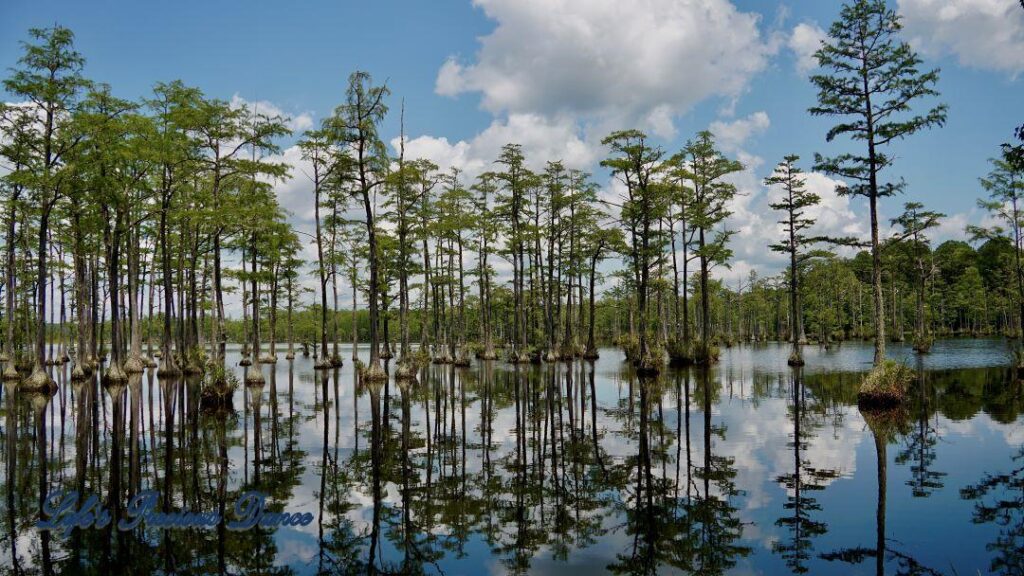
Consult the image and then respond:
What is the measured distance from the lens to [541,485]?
29.9 feet

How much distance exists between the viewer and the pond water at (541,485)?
6184 mm

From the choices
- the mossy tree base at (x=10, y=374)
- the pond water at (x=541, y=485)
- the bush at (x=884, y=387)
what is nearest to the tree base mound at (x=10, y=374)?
the mossy tree base at (x=10, y=374)

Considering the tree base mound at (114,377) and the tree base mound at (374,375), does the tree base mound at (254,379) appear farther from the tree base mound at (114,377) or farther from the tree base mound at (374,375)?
the tree base mound at (114,377)

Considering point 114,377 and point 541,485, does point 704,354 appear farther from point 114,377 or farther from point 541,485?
point 114,377

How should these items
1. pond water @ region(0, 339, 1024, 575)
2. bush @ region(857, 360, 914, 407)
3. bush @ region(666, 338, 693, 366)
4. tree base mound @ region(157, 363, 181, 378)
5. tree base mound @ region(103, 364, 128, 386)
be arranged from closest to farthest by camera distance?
pond water @ region(0, 339, 1024, 575) → bush @ region(857, 360, 914, 407) → tree base mound @ region(103, 364, 128, 386) → tree base mound @ region(157, 363, 181, 378) → bush @ region(666, 338, 693, 366)

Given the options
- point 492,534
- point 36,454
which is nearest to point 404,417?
point 36,454

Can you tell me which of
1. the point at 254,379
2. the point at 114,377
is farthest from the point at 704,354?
the point at 114,377

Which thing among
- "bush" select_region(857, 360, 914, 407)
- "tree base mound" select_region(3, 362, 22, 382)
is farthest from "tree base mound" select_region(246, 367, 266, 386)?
"bush" select_region(857, 360, 914, 407)

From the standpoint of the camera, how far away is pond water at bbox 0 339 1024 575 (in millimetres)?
6184

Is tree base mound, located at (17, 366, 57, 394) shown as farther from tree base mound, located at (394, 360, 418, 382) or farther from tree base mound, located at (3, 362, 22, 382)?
tree base mound, located at (394, 360, 418, 382)

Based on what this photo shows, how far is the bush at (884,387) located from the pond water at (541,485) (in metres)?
0.77

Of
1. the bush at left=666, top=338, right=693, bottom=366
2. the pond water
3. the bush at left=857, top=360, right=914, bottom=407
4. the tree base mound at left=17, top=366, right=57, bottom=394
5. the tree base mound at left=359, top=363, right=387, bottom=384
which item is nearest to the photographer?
the pond water

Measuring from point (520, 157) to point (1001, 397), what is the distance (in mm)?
28136

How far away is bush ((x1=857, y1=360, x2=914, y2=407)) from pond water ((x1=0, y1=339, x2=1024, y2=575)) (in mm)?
766
